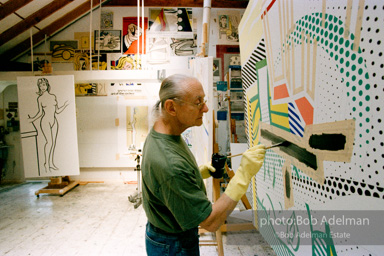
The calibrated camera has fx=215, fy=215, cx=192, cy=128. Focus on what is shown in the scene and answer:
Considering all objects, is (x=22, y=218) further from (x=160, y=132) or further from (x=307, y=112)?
(x=307, y=112)

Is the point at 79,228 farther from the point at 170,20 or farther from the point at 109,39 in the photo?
the point at 170,20

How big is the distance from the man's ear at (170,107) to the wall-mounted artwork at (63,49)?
13.8 ft

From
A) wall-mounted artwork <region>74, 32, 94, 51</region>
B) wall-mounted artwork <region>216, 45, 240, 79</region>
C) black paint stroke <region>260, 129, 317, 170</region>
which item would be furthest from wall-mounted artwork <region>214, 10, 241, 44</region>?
black paint stroke <region>260, 129, 317, 170</region>

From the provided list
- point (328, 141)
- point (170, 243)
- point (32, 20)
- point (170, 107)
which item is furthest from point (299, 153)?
point (32, 20)

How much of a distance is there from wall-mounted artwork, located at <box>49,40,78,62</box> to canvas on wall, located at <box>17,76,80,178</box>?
0.96m

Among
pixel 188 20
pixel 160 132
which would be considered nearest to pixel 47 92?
pixel 188 20

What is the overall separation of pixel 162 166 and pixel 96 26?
4370 millimetres

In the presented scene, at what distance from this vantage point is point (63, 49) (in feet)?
13.8

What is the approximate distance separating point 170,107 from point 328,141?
573mm

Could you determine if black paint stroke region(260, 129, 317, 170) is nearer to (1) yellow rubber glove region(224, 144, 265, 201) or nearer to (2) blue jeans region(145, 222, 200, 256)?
(1) yellow rubber glove region(224, 144, 265, 201)

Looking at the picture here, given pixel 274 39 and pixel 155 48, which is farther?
pixel 155 48

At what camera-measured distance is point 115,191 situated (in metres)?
3.74

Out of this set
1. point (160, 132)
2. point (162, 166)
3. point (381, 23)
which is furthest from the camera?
point (160, 132)

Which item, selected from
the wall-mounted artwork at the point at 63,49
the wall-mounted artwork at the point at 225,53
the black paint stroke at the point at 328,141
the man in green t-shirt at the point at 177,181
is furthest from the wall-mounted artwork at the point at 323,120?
the wall-mounted artwork at the point at 63,49
